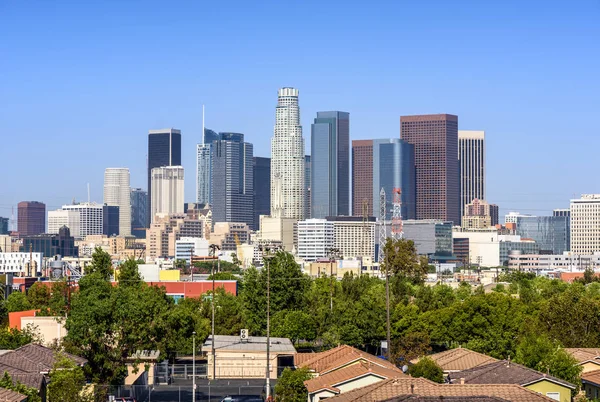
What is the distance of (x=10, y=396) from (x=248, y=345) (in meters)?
33.2

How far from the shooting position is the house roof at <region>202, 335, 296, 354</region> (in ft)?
216

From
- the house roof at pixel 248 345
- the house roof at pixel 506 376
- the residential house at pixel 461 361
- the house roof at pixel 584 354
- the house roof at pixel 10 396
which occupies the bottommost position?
the house roof at pixel 248 345

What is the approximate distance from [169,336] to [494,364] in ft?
72.0

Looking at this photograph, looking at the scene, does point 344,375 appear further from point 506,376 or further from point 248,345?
point 248,345

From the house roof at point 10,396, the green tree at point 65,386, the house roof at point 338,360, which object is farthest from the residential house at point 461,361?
the house roof at point 10,396

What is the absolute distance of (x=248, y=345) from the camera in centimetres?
6781

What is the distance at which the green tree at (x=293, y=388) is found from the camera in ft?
149

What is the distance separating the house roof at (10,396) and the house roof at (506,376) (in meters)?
16.1

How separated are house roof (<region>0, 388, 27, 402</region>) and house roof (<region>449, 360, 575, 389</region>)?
1608cm

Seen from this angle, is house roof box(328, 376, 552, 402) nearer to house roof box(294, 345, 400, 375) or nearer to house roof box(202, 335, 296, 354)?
house roof box(294, 345, 400, 375)

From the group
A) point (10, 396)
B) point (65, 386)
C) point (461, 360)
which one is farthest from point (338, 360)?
point (10, 396)

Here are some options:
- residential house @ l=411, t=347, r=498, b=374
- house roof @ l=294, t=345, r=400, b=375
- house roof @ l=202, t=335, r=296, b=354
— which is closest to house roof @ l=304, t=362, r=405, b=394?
house roof @ l=294, t=345, r=400, b=375

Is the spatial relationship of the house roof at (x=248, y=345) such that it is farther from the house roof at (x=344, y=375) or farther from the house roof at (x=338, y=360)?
the house roof at (x=344, y=375)

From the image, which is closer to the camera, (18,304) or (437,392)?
(437,392)
